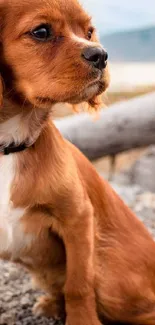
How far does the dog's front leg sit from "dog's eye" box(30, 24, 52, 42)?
2.23 feet

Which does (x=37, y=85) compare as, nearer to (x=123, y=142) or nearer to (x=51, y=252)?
(x=51, y=252)

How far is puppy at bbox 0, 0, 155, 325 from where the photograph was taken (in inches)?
106

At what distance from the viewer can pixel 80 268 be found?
118 inches

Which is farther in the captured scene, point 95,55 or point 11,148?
point 11,148

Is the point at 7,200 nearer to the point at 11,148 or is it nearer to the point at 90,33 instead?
the point at 11,148

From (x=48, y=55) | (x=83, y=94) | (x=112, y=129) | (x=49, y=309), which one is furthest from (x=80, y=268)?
(x=112, y=129)

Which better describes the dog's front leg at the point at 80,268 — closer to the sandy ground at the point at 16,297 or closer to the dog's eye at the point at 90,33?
the sandy ground at the point at 16,297

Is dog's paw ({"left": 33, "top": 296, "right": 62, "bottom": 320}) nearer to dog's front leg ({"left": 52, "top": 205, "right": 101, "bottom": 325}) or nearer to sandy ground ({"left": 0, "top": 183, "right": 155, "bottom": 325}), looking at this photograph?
sandy ground ({"left": 0, "top": 183, "right": 155, "bottom": 325})

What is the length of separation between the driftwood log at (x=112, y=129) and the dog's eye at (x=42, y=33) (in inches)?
114

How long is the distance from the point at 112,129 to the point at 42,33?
2996mm

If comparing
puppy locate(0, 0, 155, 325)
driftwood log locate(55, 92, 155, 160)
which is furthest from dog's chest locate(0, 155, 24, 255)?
driftwood log locate(55, 92, 155, 160)

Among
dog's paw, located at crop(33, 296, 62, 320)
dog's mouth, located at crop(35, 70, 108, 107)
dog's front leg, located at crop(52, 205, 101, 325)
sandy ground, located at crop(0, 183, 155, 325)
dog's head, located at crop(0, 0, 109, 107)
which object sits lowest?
sandy ground, located at crop(0, 183, 155, 325)

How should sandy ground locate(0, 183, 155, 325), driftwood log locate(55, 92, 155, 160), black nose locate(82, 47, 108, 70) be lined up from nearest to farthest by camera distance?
black nose locate(82, 47, 108, 70)
sandy ground locate(0, 183, 155, 325)
driftwood log locate(55, 92, 155, 160)

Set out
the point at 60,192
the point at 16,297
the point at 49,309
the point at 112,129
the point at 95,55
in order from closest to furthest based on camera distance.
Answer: the point at 95,55 → the point at 60,192 → the point at 49,309 → the point at 16,297 → the point at 112,129
